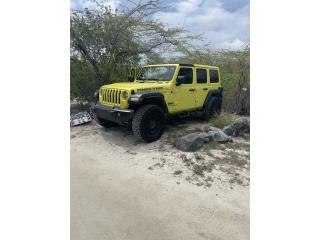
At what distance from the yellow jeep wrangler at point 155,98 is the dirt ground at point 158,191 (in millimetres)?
412

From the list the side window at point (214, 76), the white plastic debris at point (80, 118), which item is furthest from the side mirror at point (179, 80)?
the white plastic debris at point (80, 118)

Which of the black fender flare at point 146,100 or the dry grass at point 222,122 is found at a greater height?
the black fender flare at point 146,100

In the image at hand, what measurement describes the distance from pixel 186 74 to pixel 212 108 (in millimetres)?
1243

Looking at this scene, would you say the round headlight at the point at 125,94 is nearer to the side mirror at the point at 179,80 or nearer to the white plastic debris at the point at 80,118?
the side mirror at the point at 179,80

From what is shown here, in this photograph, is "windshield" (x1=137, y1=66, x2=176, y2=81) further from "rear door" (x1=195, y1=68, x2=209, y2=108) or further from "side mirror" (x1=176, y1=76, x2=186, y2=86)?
"rear door" (x1=195, y1=68, x2=209, y2=108)

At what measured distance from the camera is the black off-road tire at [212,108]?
17.0 ft

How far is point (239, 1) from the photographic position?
5.73ft

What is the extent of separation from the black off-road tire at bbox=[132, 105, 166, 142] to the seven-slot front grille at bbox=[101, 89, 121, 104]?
0.41m

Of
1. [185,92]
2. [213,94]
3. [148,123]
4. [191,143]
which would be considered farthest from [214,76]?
[191,143]

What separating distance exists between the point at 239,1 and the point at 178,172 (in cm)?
190

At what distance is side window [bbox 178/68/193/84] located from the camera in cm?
438

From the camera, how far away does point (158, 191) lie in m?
2.38
